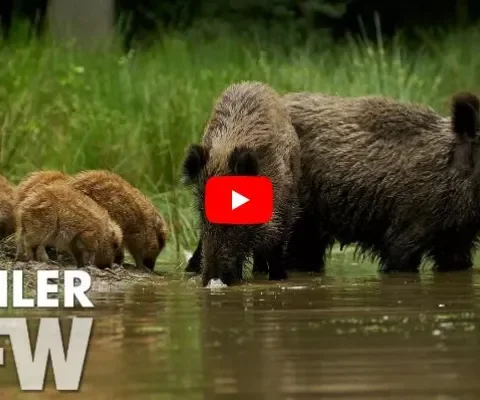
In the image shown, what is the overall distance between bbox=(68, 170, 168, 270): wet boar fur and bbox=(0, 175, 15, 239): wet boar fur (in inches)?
15.6

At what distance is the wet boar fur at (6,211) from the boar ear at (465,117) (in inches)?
124

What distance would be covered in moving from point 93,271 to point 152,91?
17.7ft


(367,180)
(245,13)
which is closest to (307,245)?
(367,180)

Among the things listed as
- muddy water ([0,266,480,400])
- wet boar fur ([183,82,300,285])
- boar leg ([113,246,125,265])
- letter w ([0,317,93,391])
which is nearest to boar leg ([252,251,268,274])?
wet boar fur ([183,82,300,285])

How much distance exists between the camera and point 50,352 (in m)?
5.95

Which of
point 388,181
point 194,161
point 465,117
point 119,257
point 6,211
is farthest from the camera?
point 388,181

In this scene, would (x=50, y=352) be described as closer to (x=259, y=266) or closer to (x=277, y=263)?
(x=277, y=263)

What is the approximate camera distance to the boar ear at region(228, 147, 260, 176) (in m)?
9.25

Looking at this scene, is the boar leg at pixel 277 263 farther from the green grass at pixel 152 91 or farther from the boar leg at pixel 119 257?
the green grass at pixel 152 91

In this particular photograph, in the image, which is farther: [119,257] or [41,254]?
[119,257]

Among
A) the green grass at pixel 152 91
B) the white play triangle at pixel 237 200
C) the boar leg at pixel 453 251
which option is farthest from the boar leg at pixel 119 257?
the boar leg at pixel 453 251

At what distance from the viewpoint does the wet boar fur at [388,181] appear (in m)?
10.8

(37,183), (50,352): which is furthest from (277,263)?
(50,352)

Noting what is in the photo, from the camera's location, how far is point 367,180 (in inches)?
434
